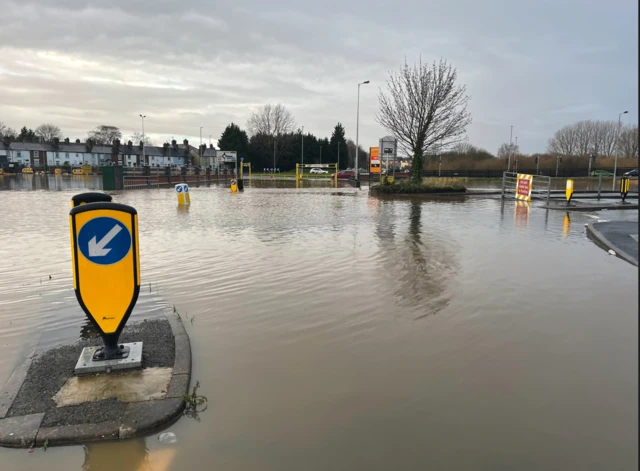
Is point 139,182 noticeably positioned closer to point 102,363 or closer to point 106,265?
point 106,265

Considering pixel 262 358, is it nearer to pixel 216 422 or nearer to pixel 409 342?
pixel 216 422

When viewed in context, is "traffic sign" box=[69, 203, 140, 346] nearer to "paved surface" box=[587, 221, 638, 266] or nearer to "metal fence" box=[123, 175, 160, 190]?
"paved surface" box=[587, 221, 638, 266]

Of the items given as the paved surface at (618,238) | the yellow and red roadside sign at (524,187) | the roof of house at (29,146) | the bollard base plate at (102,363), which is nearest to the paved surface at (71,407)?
the bollard base plate at (102,363)

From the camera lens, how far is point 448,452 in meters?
3.06

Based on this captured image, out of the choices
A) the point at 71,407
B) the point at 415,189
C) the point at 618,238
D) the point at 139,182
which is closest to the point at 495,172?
the point at 415,189

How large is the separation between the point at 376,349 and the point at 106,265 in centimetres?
258

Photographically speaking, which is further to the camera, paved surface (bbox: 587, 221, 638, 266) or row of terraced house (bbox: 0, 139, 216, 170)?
row of terraced house (bbox: 0, 139, 216, 170)

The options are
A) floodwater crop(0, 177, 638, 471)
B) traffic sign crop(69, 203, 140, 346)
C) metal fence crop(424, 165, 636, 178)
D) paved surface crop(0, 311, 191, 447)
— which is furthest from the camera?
metal fence crop(424, 165, 636, 178)

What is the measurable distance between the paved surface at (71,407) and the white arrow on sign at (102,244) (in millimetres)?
1020

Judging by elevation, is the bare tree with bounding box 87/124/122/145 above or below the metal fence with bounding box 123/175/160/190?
above

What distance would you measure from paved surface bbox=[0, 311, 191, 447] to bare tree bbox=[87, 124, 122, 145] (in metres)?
120

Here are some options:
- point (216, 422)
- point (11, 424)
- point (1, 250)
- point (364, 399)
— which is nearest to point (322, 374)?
point (364, 399)

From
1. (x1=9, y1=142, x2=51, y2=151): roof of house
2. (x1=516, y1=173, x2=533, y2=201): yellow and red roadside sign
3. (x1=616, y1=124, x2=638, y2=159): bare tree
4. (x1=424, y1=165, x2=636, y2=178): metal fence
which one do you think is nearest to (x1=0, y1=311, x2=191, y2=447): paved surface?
(x1=516, y1=173, x2=533, y2=201): yellow and red roadside sign

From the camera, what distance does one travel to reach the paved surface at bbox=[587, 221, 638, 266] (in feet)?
29.6
